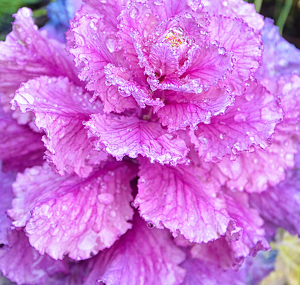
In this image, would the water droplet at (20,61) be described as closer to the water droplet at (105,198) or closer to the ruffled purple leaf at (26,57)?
the ruffled purple leaf at (26,57)

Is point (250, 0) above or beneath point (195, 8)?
beneath

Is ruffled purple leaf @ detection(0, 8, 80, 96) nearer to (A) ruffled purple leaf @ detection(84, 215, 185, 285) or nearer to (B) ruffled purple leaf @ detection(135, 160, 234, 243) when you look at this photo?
(B) ruffled purple leaf @ detection(135, 160, 234, 243)

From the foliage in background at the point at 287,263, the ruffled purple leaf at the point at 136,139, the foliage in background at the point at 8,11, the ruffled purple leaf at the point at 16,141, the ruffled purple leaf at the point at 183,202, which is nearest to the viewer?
the ruffled purple leaf at the point at 136,139

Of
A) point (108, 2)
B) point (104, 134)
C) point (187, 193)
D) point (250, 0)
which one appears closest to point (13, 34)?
point (108, 2)

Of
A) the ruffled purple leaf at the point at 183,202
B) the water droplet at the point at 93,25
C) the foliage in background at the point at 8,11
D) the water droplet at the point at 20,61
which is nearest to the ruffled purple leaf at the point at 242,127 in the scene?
the ruffled purple leaf at the point at 183,202

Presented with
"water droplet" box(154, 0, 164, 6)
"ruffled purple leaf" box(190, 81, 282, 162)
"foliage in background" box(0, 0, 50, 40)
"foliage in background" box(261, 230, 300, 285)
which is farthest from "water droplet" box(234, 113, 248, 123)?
"foliage in background" box(261, 230, 300, 285)

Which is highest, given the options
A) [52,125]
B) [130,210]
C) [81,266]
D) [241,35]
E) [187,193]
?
[241,35]

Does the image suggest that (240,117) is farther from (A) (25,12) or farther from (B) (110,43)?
(A) (25,12)

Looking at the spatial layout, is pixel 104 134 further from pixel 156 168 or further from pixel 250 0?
pixel 250 0
